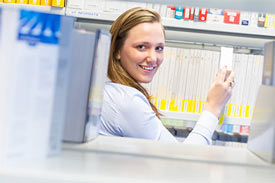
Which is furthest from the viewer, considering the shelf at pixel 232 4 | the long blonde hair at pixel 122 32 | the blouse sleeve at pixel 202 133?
the long blonde hair at pixel 122 32

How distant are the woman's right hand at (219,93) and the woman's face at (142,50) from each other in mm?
362

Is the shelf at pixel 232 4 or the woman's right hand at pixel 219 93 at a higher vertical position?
the shelf at pixel 232 4

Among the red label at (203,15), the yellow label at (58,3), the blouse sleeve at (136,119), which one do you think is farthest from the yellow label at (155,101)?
the blouse sleeve at (136,119)

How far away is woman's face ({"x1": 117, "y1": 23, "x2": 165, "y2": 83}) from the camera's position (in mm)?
2066

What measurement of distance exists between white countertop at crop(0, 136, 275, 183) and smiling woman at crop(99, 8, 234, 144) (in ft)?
2.48

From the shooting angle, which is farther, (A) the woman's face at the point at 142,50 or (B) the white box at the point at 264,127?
(A) the woman's face at the point at 142,50

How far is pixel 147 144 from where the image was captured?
36.0 inches

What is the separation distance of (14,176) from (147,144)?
1.33ft

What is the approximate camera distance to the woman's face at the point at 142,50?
6.78 feet

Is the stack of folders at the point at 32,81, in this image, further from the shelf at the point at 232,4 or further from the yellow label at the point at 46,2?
the yellow label at the point at 46,2

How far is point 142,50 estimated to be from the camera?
215cm

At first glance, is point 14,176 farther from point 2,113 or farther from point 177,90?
point 177,90

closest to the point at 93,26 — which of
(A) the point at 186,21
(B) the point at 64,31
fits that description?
(A) the point at 186,21

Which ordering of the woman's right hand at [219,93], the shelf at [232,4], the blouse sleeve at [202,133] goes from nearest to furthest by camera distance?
the shelf at [232,4]
the blouse sleeve at [202,133]
the woman's right hand at [219,93]
